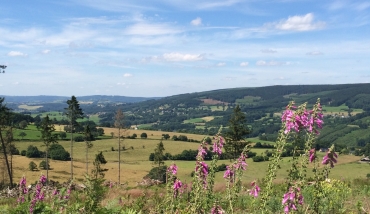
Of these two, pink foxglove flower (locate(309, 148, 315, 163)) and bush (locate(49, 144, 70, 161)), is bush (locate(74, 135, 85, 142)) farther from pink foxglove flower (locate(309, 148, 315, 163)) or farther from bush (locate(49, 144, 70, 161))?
pink foxglove flower (locate(309, 148, 315, 163))

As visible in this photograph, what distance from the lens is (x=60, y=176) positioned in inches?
2933

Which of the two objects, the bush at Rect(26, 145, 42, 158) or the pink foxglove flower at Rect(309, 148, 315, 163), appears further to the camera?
the bush at Rect(26, 145, 42, 158)

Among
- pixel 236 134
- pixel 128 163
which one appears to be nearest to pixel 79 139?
pixel 128 163

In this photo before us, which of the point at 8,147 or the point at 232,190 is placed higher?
the point at 232,190

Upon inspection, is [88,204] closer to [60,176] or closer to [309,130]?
[309,130]

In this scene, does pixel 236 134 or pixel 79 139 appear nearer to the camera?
pixel 236 134

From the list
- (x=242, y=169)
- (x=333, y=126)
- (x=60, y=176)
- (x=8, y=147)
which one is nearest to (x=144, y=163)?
(x=60, y=176)

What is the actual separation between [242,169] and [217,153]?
21.8 inches

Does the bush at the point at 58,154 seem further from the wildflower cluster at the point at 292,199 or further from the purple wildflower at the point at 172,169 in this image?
the wildflower cluster at the point at 292,199

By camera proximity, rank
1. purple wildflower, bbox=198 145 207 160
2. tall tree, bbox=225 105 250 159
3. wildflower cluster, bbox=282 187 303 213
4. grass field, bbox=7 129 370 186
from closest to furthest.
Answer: wildflower cluster, bbox=282 187 303 213 → purple wildflower, bbox=198 145 207 160 → tall tree, bbox=225 105 250 159 → grass field, bbox=7 129 370 186

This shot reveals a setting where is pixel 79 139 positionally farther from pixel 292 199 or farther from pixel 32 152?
pixel 292 199

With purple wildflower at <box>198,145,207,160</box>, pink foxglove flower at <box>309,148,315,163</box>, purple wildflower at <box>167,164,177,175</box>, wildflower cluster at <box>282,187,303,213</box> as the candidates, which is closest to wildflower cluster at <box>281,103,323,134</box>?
pink foxglove flower at <box>309,148,315,163</box>

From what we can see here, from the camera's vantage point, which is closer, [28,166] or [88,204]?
[88,204]

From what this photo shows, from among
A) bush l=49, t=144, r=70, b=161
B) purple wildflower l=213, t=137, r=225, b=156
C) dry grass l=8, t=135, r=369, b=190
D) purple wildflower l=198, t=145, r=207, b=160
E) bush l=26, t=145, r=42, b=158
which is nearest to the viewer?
purple wildflower l=198, t=145, r=207, b=160
